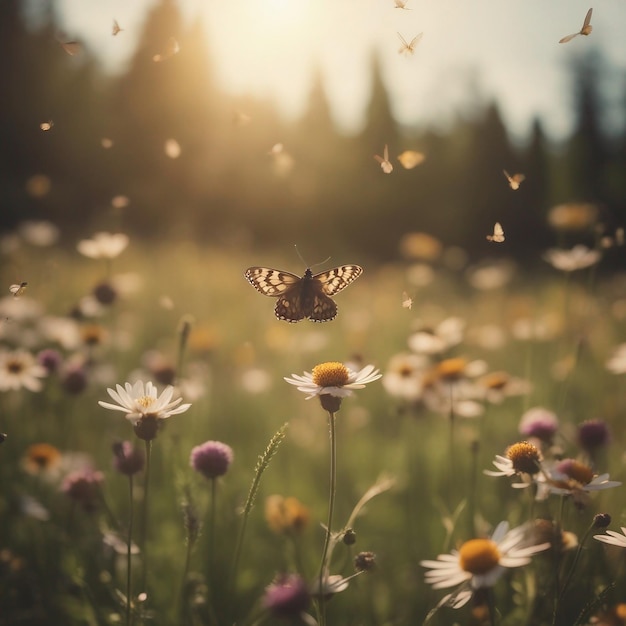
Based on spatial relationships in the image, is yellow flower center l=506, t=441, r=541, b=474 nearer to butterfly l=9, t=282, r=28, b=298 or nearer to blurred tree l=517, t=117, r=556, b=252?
butterfly l=9, t=282, r=28, b=298

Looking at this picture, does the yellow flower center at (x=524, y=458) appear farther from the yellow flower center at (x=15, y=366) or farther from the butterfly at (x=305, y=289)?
the yellow flower center at (x=15, y=366)

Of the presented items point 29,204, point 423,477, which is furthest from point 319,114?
point 423,477

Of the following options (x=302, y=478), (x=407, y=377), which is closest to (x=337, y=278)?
(x=407, y=377)

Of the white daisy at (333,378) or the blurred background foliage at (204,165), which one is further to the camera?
the blurred background foliage at (204,165)

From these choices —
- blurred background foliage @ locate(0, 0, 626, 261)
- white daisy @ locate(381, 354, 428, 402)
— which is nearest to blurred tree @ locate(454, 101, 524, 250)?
blurred background foliage @ locate(0, 0, 626, 261)

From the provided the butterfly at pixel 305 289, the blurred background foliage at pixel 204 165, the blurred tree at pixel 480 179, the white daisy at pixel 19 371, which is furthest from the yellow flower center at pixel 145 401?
the blurred background foliage at pixel 204 165

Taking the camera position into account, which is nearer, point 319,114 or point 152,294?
point 152,294

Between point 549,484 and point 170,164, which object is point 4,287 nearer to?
point 549,484
